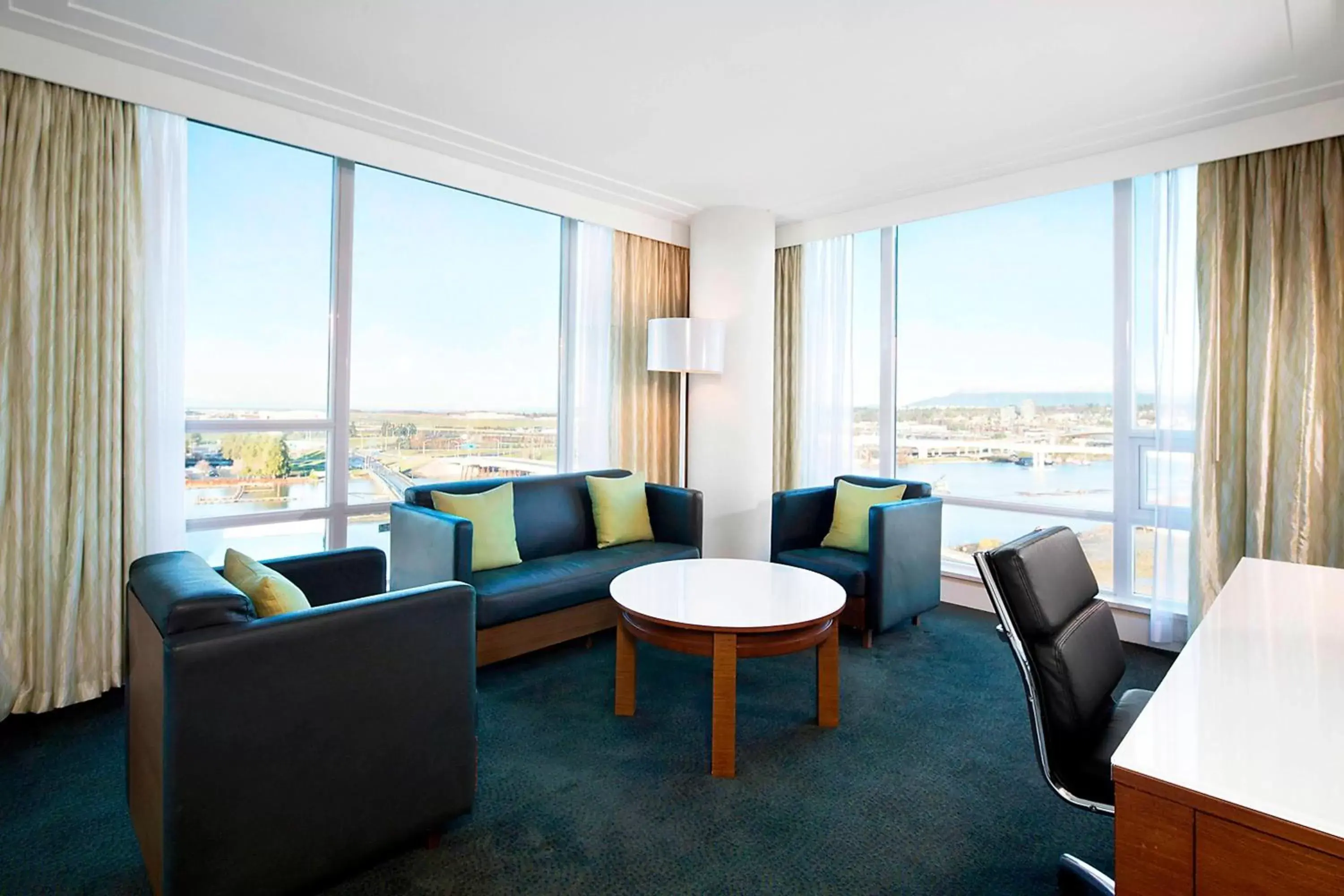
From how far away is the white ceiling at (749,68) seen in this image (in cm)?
239

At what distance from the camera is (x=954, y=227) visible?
4375 mm

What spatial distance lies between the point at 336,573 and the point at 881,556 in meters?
2.56

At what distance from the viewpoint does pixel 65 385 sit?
8.64ft

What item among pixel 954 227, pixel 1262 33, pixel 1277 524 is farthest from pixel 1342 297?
pixel 954 227

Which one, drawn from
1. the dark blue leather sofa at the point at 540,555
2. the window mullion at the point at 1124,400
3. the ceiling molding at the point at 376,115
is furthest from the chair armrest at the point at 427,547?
the window mullion at the point at 1124,400

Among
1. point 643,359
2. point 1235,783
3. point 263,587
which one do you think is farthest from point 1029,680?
point 643,359

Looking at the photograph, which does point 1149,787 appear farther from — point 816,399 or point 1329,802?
point 816,399

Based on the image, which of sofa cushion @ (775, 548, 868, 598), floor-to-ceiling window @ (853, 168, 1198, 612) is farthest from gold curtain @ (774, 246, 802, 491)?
sofa cushion @ (775, 548, 868, 598)

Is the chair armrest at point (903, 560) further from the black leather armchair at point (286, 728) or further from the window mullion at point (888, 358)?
the black leather armchair at point (286, 728)

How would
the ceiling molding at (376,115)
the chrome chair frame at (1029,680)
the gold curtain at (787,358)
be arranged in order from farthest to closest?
the gold curtain at (787,358)
the ceiling molding at (376,115)
the chrome chair frame at (1029,680)

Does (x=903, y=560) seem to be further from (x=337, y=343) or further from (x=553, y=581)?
(x=337, y=343)

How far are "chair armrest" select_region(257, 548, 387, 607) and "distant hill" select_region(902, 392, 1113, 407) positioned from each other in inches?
144

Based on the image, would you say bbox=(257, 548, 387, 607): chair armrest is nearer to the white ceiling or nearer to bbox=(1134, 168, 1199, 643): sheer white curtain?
the white ceiling

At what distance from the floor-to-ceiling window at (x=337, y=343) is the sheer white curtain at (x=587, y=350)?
0.91 feet
